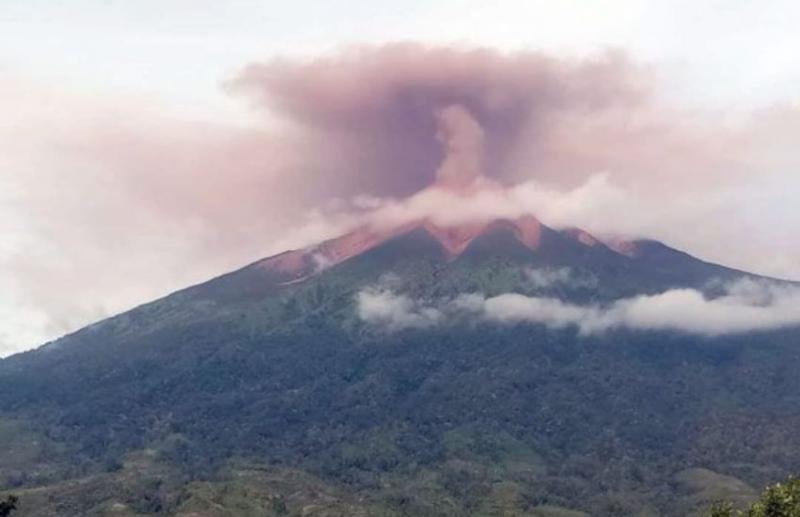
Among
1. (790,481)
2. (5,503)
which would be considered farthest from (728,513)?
(5,503)

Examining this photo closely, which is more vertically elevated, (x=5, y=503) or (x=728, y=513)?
(x=5, y=503)

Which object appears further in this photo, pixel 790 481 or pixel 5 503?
pixel 5 503

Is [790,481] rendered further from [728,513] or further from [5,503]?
[5,503]

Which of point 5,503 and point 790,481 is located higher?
point 5,503

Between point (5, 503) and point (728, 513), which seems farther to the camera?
point (5, 503)
